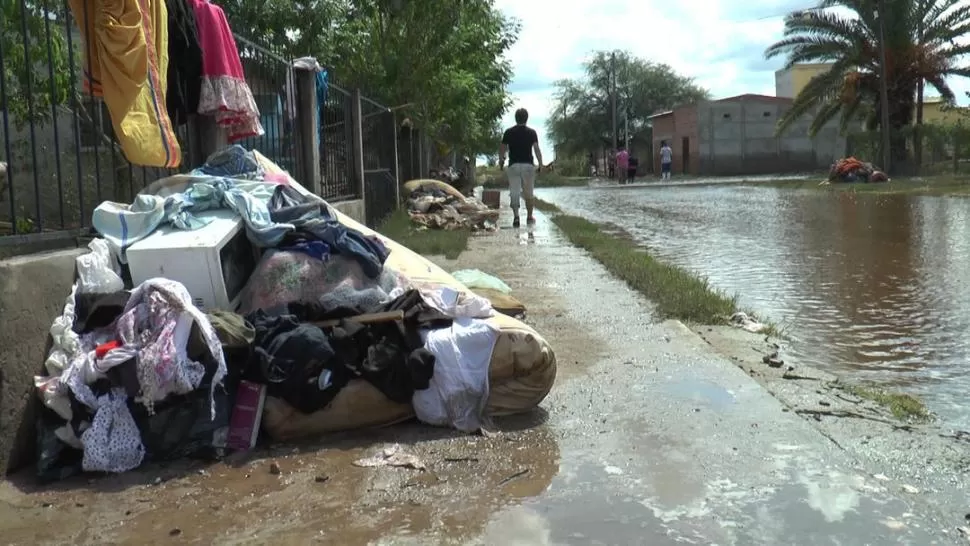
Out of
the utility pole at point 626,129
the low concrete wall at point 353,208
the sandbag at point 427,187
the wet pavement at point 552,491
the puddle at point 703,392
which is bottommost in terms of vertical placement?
the wet pavement at point 552,491

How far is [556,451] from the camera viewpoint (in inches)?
147

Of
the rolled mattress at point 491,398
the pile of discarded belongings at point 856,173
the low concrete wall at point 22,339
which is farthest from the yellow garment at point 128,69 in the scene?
the pile of discarded belongings at point 856,173

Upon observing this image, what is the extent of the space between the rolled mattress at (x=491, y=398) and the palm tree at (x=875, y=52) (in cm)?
2844

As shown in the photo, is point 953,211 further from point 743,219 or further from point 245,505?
point 245,505

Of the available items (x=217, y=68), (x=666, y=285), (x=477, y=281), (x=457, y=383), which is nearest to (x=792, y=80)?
(x=666, y=285)

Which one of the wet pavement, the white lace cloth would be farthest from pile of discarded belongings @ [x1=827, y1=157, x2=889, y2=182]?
the white lace cloth

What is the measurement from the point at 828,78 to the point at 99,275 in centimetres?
3093

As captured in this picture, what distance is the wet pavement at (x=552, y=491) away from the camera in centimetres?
299

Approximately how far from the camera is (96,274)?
3938mm

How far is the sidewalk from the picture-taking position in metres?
2.97

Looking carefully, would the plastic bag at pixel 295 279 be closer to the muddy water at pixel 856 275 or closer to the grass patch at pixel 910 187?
the muddy water at pixel 856 275

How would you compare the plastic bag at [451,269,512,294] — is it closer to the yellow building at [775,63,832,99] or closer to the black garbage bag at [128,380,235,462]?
the black garbage bag at [128,380,235,462]

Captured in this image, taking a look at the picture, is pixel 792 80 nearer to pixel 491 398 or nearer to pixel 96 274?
pixel 491 398

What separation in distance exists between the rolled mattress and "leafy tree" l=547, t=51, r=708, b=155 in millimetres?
60593
